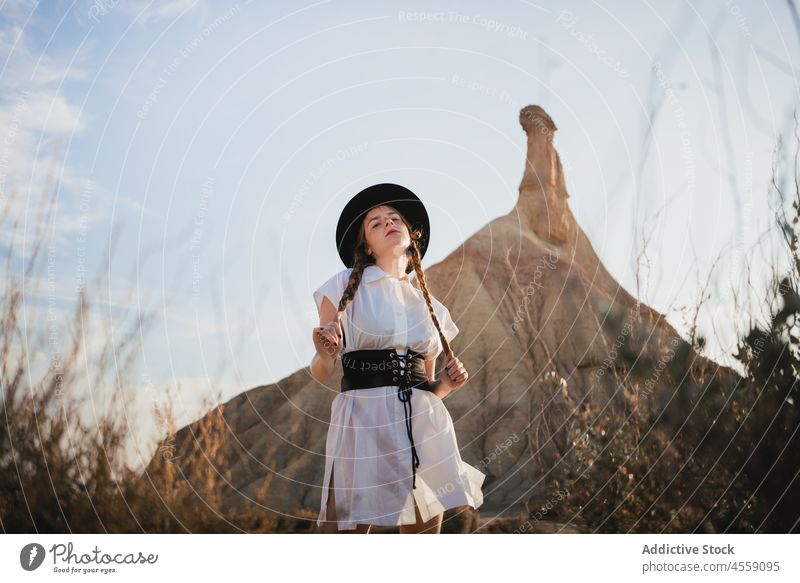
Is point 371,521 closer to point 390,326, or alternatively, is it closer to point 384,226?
point 390,326

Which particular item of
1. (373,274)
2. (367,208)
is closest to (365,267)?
(373,274)

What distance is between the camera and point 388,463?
3.92 m

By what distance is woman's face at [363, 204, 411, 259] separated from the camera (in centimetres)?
430

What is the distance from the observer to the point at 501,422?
13.5 meters

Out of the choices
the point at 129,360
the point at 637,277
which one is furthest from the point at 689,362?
the point at 129,360

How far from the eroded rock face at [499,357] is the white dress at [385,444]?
7964mm

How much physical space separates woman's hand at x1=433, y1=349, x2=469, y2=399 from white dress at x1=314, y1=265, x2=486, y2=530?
79 mm

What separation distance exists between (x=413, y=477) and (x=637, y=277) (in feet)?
8.92

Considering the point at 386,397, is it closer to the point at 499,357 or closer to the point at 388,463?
the point at 388,463

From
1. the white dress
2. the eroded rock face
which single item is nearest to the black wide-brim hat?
the white dress

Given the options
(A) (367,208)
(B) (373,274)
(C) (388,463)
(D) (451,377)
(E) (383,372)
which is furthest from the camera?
(A) (367,208)

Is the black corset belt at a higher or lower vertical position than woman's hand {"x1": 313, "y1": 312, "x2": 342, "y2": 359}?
lower

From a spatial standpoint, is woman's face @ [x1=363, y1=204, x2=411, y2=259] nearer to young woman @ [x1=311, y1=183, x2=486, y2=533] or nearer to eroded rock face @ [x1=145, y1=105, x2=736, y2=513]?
young woman @ [x1=311, y1=183, x2=486, y2=533]

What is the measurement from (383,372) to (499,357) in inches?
402
